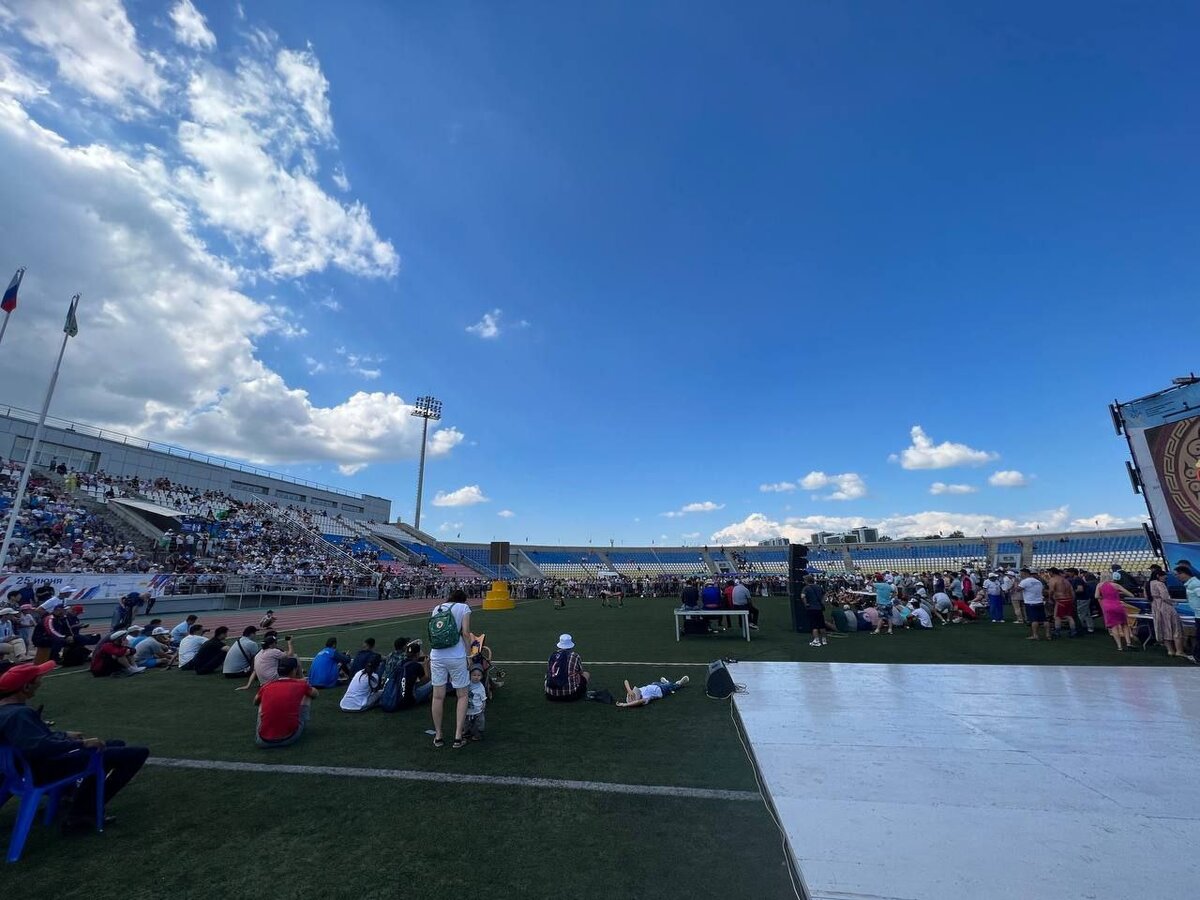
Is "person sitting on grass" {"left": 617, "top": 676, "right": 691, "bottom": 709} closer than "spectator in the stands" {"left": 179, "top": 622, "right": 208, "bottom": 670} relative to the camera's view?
Yes

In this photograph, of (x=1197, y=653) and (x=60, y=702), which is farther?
(x=1197, y=653)

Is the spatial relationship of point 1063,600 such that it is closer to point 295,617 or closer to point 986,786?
point 986,786

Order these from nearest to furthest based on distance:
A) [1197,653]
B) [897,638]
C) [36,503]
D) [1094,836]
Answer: [1094,836], [1197,653], [897,638], [36,503]

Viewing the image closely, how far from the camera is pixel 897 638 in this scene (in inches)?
490

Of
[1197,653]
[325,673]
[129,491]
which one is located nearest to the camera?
[325,673]

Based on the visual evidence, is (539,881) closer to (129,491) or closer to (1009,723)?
(1009,723)

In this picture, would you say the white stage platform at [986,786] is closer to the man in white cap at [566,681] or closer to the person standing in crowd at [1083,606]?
the man in white cap at [566,681]

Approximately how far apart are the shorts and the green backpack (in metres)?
0.20

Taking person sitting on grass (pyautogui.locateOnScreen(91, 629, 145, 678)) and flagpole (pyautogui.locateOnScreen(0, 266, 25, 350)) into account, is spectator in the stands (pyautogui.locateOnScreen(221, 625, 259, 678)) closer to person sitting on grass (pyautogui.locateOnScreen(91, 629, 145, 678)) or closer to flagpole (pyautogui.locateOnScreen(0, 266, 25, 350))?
person sitting on grass (pyautogui.locateOnScreen(91, 629, 145, 678))

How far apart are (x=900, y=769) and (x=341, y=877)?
4.44 metres

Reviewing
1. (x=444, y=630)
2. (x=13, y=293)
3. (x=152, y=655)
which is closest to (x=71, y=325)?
(x=13, y=293)

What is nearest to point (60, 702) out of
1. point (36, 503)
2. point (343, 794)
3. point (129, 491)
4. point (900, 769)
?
point (343, 794)

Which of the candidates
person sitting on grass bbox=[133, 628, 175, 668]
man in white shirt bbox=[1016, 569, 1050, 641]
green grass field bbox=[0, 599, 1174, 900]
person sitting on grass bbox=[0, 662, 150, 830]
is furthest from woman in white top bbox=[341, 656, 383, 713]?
man in white shirt bbox=[1016, 569, 1050, 641]

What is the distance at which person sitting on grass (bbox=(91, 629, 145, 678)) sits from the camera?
8.74 meters
